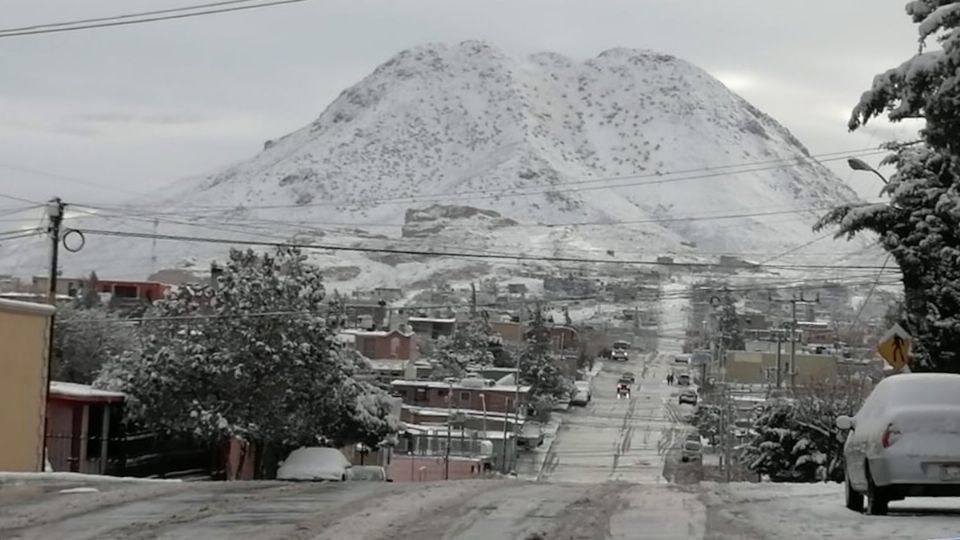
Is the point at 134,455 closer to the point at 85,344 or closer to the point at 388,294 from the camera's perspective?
the point at 85,344

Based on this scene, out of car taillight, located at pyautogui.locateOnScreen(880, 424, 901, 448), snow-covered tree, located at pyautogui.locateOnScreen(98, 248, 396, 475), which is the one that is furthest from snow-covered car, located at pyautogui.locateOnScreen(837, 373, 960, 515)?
snow-covered tree, located at pyautogui.locateOnScreen(98, 248, 396, 475)

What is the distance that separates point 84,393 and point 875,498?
26456 mm

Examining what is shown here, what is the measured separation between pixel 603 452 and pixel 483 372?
50.0 feet

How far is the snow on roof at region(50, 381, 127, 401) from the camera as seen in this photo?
35719mm

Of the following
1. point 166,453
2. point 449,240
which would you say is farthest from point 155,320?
point 449,240

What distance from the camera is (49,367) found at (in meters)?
26.2

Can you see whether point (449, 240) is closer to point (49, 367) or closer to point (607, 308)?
point (607, 308)

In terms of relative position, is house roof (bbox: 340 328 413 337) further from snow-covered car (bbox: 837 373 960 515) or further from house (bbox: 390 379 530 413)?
snow-covered car (bbox: 837 373 960 515)

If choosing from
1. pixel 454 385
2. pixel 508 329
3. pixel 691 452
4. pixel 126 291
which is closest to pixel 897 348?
pixel 691 452

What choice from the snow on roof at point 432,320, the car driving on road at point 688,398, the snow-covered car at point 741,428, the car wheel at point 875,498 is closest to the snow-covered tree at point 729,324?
the car driving on road at point 688,398

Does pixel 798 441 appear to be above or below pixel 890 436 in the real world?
below

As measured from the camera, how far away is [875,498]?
14484 millimetres

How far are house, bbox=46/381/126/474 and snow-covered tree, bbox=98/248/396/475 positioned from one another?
97cm

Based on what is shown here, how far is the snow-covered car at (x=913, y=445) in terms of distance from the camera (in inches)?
553
